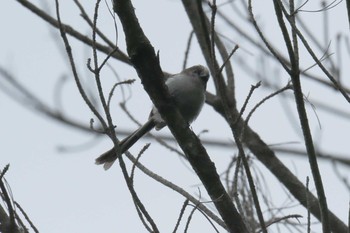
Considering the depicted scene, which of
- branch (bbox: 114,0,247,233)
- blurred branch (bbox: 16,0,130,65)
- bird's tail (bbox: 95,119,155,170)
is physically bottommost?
branch (bbox: 114,0,247,233)

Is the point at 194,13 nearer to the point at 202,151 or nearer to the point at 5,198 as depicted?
the point at 202,151

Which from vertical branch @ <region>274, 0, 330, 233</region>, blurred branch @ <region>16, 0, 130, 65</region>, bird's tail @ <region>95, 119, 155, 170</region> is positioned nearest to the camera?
vertical branch @ <region>274, 0, 330, 233</region>

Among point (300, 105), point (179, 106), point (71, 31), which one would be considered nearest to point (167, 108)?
point (300, 105)

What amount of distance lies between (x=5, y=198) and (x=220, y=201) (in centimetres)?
93

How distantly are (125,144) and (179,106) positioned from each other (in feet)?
1.38

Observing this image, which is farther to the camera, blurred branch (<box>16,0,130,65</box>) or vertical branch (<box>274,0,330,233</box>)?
blurred branch (<box>16,0,130,65</box>)

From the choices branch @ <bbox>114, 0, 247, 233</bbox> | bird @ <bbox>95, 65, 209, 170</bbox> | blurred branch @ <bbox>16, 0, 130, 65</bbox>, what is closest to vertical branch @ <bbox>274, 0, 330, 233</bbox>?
branch @ <bbox>114, 0, 247, 233</bbox>

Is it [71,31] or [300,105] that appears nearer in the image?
[300,105]

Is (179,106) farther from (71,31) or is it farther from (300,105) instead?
(300,105)

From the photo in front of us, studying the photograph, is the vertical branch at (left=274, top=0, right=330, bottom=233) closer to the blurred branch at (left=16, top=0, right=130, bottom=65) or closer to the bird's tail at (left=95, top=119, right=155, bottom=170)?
the bird's tail at (left=95, top=119, right=155, bottom=170)

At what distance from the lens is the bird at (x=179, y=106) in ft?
13.7

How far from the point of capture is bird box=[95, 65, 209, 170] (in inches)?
165

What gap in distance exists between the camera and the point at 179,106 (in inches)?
163

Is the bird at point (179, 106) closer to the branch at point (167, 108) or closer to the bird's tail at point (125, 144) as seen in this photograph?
the bird's tail at point (125, 144)
